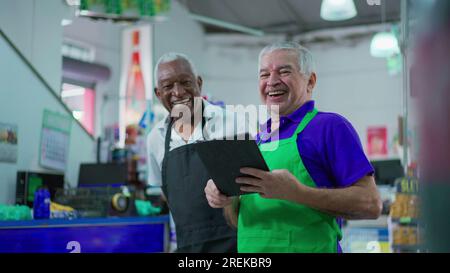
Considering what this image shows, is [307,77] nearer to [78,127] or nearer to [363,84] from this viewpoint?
[78,127]

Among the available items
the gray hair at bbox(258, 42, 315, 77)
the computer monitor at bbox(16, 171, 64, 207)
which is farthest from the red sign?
the gray hair at bbox(258, 42, 315, 77)

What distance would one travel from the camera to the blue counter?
6.64 ft

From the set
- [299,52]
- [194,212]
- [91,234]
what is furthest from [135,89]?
[299,52]

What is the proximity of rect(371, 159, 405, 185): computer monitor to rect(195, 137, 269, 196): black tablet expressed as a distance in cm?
419

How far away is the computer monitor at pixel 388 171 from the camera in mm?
5117

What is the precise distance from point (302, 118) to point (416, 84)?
→ 30 centimetres

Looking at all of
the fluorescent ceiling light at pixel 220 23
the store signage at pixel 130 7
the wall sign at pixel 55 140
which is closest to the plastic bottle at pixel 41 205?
the wall sign at pixel 55 140

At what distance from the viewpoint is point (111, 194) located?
272 centimetres

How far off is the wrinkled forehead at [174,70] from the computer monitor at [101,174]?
5.03 ft

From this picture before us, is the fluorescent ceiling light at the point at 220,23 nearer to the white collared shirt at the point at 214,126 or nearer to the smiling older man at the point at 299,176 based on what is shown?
the white collared shirt at the point at 214,126

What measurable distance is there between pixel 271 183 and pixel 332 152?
0.17 meters

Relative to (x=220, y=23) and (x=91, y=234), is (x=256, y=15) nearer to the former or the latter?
(x=220, y=23)

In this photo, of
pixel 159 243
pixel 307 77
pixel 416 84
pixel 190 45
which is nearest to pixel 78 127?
pixel 159 243
